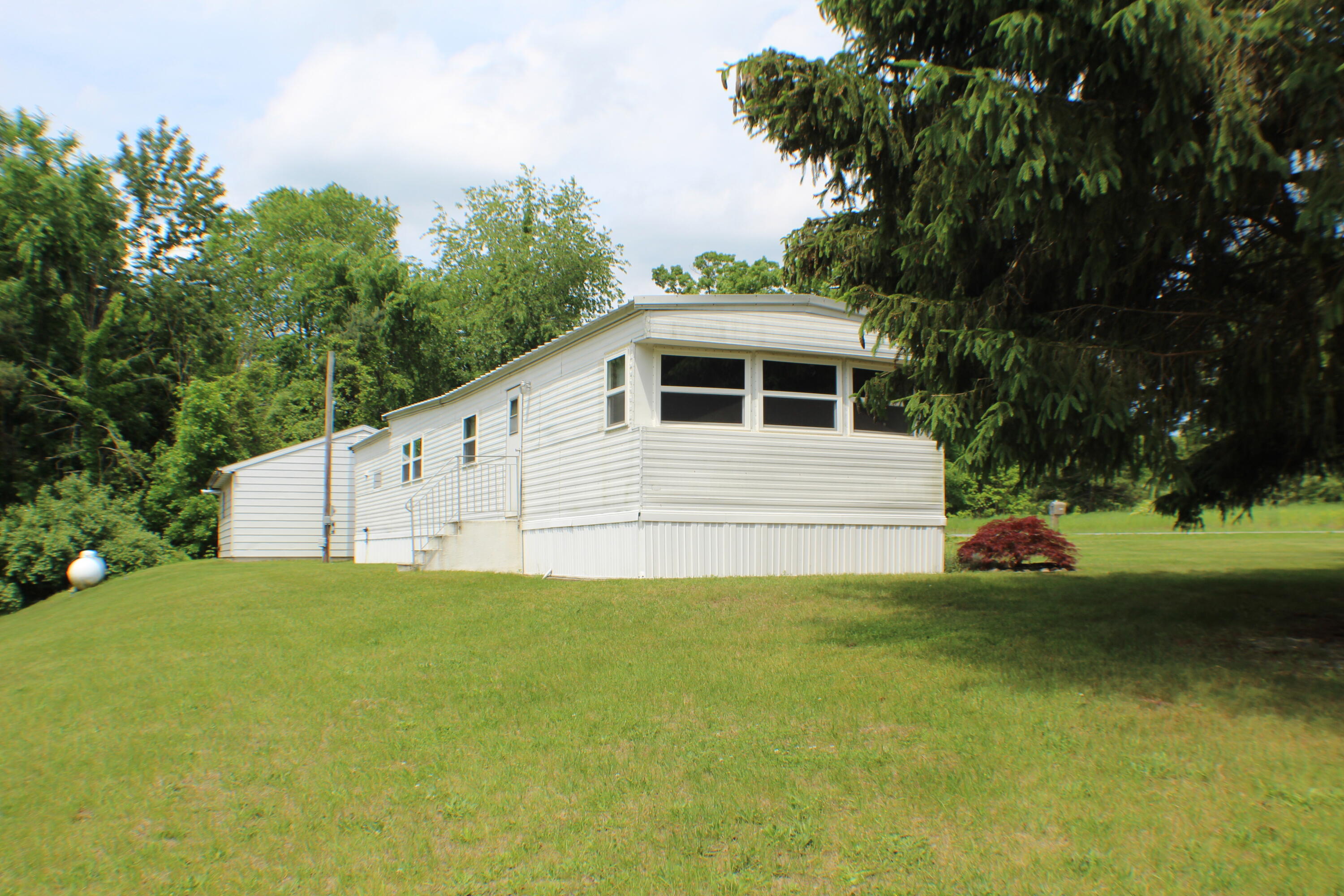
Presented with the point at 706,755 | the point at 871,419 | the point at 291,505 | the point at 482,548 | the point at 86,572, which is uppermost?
the point at 871,419

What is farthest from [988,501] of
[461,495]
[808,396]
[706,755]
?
[706,755]

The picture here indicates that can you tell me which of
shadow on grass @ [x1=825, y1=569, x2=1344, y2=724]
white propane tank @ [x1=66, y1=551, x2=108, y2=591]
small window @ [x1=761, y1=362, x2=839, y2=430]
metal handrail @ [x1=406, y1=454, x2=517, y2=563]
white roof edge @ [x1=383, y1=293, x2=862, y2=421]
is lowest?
white propane tank @ [x1=66, y1=551, x2=108, y2=591]

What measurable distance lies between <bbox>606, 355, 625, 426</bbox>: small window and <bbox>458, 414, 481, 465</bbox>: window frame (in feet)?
18.1

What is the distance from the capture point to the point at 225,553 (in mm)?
27594

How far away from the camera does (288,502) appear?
27375 millimetres

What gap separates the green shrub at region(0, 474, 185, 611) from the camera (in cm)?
2492

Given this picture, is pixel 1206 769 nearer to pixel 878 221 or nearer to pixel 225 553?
pixel 878 221

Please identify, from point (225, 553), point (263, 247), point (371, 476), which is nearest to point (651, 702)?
point (371, 476)

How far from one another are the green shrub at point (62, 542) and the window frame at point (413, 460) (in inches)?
343

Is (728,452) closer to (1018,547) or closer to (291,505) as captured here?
(1018,547)

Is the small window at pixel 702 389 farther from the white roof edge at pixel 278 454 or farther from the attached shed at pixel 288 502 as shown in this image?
the attached shed at pixel 288 502

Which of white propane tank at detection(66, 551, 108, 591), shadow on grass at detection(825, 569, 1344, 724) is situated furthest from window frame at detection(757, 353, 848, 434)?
white propane tank at detection(66, 551, 108, 591)

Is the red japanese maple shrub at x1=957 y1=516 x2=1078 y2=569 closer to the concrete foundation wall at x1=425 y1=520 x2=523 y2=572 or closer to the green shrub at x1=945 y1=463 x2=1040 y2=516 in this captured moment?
the concrete foundation wall at x1=425 y1=520 x2=523 y2=572

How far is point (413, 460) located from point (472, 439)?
409 cm
